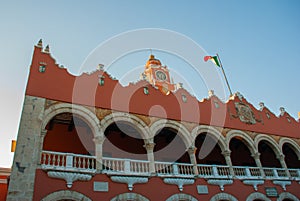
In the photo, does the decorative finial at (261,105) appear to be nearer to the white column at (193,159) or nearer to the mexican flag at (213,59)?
the mexican flag at (213,59)

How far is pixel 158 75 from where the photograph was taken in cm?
2867

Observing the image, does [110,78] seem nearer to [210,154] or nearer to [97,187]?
[97,187]

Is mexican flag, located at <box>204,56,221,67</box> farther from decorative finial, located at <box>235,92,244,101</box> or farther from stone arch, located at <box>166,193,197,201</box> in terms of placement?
stone arch, located at <box>166,193,197,201</box>

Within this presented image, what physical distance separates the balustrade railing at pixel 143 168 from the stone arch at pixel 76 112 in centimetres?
147

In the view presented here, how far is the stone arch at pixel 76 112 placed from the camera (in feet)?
35.1

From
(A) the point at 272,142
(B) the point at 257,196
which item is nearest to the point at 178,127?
(B) the point at 257,196

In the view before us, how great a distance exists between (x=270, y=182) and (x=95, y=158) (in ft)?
33.4

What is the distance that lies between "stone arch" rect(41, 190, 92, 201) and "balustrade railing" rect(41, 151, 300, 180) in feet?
2.75

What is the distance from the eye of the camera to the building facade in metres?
9.64

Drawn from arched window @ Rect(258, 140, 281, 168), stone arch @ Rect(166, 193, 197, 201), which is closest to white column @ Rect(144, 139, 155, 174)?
stone arch @ Rect(166, 193, 197, 201)

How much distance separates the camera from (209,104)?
52.1 feet

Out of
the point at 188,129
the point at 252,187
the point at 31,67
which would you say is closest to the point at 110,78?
the point at 31,67

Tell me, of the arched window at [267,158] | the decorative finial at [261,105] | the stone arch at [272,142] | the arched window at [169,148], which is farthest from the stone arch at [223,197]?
the decorative finial at [261,105]

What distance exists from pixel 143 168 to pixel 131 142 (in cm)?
348
